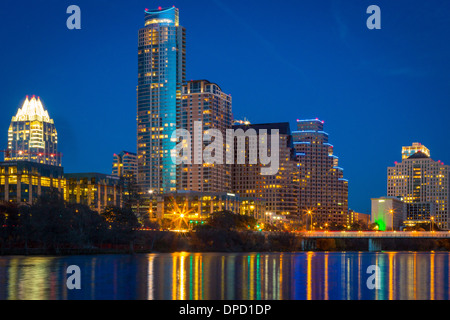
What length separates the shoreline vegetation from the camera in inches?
4126

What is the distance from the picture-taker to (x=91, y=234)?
11600cm

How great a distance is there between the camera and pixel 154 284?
4738 cm

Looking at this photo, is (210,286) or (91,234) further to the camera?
→ (91,234)

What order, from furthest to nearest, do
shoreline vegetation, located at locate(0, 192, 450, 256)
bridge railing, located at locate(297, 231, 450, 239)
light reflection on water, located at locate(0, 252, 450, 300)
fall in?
bridge railing, located at locate(297, 231, 450, 239)
shoreline vegetation, located at locate(0, 192, 450, 256)
light reflection on water, located at locate(0, 252, 450, 300)

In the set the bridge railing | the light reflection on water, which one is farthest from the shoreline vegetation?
the light reflection on water

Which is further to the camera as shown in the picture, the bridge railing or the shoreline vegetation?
the bridge railing

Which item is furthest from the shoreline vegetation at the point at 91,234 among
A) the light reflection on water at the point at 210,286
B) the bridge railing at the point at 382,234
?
the light reflection on water at the point at 210,286

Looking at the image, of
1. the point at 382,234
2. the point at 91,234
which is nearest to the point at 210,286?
the point at 91,234

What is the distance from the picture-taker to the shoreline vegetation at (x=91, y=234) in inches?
4126

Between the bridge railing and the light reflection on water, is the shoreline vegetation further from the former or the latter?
the light reflection on water

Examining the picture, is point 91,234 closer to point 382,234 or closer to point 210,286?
point 210,286

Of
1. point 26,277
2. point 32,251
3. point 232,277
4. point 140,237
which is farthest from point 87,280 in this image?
point 140,237
